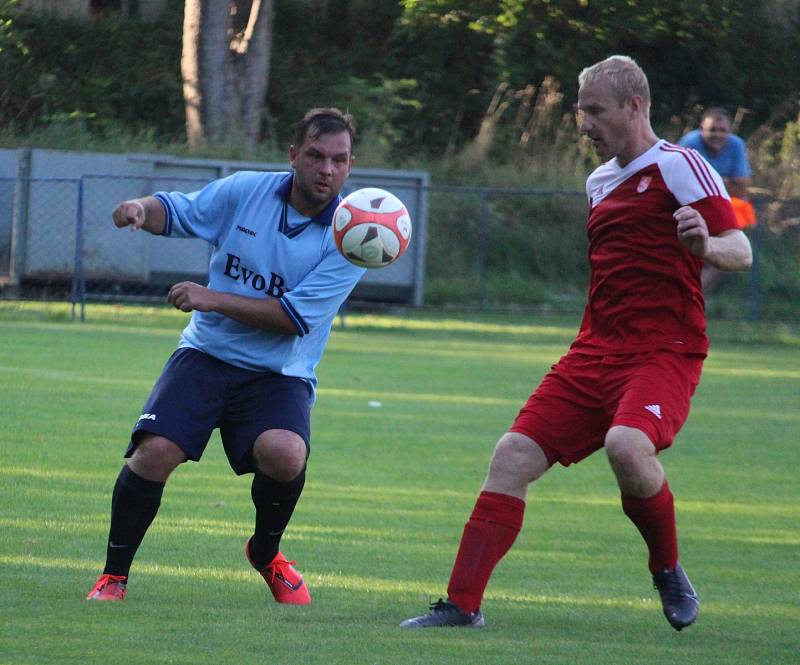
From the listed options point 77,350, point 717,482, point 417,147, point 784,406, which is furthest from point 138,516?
point 417,147

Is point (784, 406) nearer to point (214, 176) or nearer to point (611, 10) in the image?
point (214, 176)

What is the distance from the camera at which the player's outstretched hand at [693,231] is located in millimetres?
5227

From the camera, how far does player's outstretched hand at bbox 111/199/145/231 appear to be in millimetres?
5855

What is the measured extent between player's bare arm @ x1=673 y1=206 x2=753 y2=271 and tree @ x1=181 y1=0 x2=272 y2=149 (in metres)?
21.9

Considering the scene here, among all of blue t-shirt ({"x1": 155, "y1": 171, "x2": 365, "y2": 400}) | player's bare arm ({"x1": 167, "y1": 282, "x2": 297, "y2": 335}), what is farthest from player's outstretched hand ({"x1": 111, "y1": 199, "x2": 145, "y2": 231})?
player's bare arm ({"x1": 167, "y1": 282, "x2": 297, "y2": 335})

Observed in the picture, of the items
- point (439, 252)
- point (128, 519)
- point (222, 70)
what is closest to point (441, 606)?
point (128, 519)

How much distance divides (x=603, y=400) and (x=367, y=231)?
115 cm

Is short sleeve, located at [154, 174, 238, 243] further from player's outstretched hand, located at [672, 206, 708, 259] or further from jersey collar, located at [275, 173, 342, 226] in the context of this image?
player's outstretched hand, located at [672, 206, 708, 259]

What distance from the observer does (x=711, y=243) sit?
5.34m

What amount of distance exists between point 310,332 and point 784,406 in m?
8.58

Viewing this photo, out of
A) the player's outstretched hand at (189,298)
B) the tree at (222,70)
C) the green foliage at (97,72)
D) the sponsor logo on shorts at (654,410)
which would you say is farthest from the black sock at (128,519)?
the green foliage at (97,72)

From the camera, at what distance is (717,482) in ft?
31.5

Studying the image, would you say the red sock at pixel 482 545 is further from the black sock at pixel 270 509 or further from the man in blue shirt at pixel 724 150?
the man in blue shirt at pixel 724 150

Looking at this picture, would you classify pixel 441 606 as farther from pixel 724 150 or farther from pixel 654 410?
pixel 724 150
